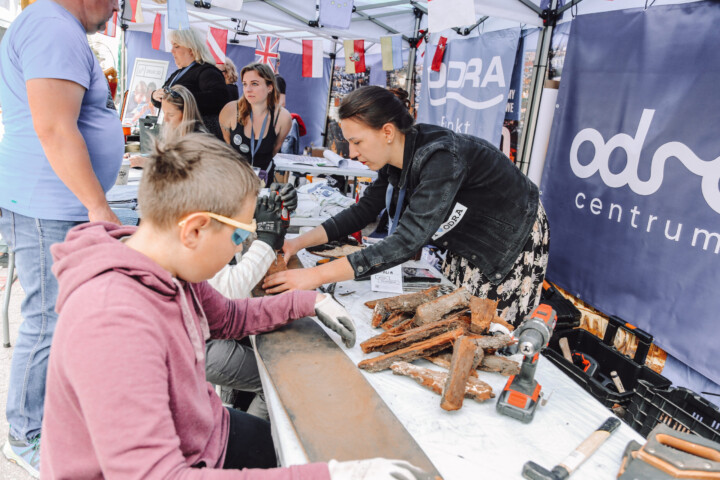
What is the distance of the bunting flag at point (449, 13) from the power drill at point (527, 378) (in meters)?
2.02

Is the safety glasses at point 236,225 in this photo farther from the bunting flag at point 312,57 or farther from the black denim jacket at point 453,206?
the bunting flag at point 312,57

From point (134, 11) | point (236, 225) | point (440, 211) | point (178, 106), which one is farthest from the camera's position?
point (134, 11)

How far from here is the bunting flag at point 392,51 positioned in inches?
239

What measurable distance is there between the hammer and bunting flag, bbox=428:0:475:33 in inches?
90.7

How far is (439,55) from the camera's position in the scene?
17.9 feet

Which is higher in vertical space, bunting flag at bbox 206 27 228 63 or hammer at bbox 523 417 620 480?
bunting flag at bbox 206 27 228 63

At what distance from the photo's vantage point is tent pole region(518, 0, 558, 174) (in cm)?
377

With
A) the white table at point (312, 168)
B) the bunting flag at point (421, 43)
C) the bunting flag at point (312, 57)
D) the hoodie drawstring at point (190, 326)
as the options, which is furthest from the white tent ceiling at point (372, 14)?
the hoodie drawstring at point (190, 326)

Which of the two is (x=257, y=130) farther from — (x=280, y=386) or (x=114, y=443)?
(x=114, y=443)

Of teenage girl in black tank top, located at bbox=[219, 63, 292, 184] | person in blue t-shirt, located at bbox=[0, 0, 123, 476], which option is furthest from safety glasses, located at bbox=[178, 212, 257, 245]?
teenage girl in black tank top, located at bbox=[219, 63, 292, 184]

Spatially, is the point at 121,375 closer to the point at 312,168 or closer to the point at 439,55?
the point at 312,168

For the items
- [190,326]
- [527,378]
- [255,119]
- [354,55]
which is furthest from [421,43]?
[190,326]

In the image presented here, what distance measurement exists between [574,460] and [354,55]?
21.8ft

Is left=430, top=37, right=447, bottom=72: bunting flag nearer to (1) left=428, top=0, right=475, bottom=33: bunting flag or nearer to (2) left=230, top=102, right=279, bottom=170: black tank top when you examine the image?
(2) left=230, top=102, right=279, bottom=170: black tank top
